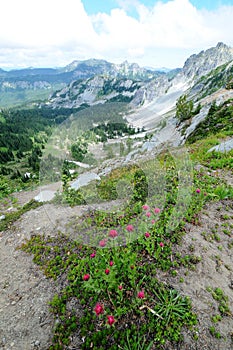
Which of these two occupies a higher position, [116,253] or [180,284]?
[116,253]

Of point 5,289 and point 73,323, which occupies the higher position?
point 73,323

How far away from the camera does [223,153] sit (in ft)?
32.1

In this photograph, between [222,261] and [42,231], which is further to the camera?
[42,231]

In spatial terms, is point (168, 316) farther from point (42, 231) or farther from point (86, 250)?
point (42, 231)

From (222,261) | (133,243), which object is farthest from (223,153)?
(133,243)

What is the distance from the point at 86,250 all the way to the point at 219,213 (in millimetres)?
4475

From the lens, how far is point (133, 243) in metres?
4.80

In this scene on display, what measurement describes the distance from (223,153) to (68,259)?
365 inches

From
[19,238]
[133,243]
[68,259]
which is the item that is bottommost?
[19,238]

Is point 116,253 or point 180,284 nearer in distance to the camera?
point 180,284

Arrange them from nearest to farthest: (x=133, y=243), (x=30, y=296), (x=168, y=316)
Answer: (x=168, y=316) < (x=30, y=296) < (x=133, y=243)

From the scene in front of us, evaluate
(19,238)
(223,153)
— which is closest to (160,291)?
(19,238)

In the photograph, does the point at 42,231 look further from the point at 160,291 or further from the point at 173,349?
the point at 173,349

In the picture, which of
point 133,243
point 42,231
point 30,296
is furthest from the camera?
point 42,231
